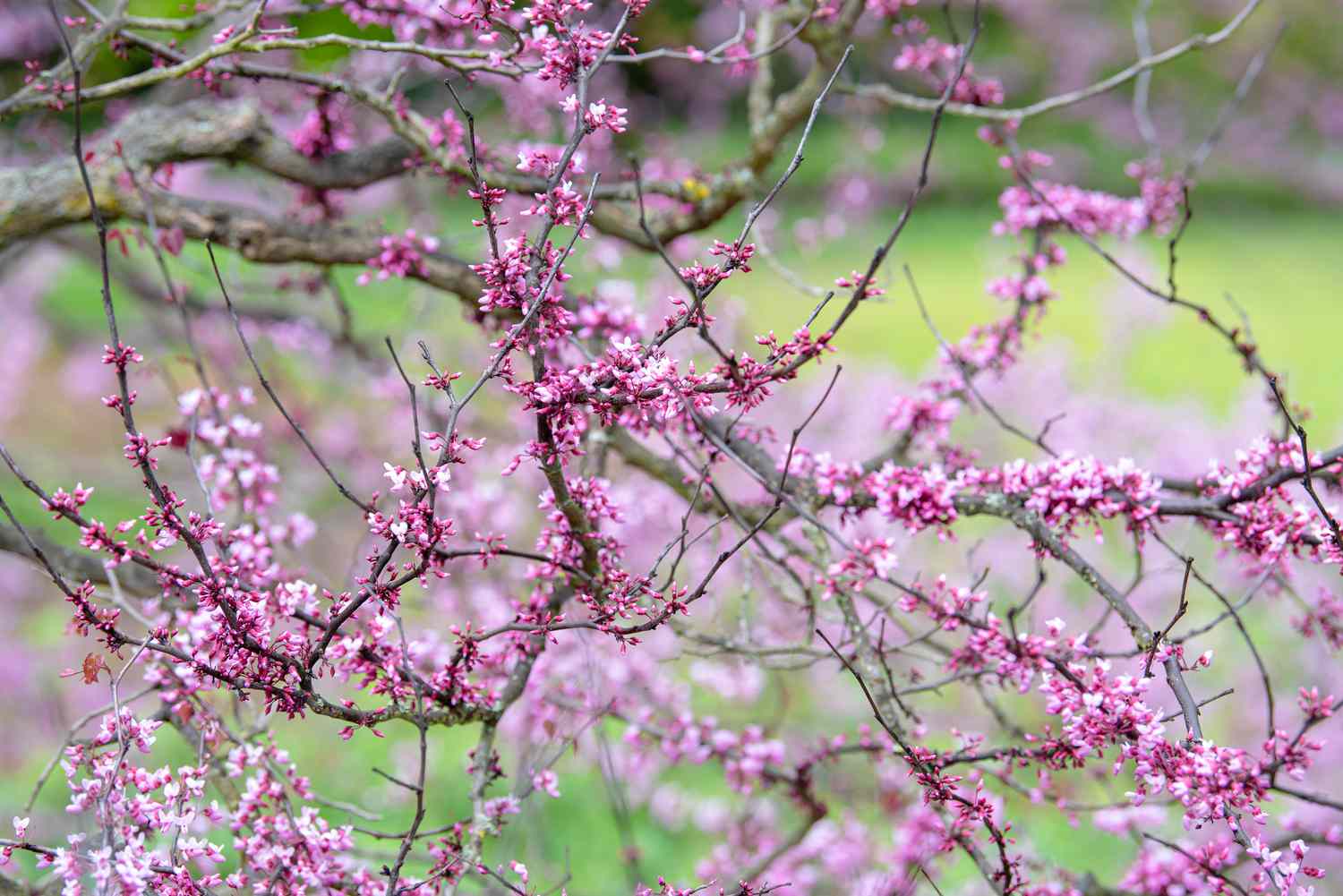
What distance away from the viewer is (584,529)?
1.87m

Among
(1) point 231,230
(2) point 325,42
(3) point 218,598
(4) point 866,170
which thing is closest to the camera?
(3) point 218,598

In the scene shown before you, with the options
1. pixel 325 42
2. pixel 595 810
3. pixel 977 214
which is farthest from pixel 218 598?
pixel 977 214

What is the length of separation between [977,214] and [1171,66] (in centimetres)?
330

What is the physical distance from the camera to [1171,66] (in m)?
13.4

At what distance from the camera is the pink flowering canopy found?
1563mm

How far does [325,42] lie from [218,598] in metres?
1.04

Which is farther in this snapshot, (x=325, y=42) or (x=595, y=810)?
(x=595, y=810)

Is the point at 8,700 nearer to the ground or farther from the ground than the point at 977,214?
nearer to the ground

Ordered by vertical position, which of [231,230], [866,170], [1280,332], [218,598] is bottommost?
[218,598]

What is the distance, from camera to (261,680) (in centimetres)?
Answer: 154

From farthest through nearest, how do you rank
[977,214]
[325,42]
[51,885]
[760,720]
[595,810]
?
[977,214], [760,720], [595,810], [325,42], [51,885]

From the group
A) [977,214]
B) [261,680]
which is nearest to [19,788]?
[261,680]

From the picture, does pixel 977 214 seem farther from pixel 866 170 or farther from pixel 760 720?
pixel 760 720

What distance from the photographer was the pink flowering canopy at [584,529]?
1563 mm
